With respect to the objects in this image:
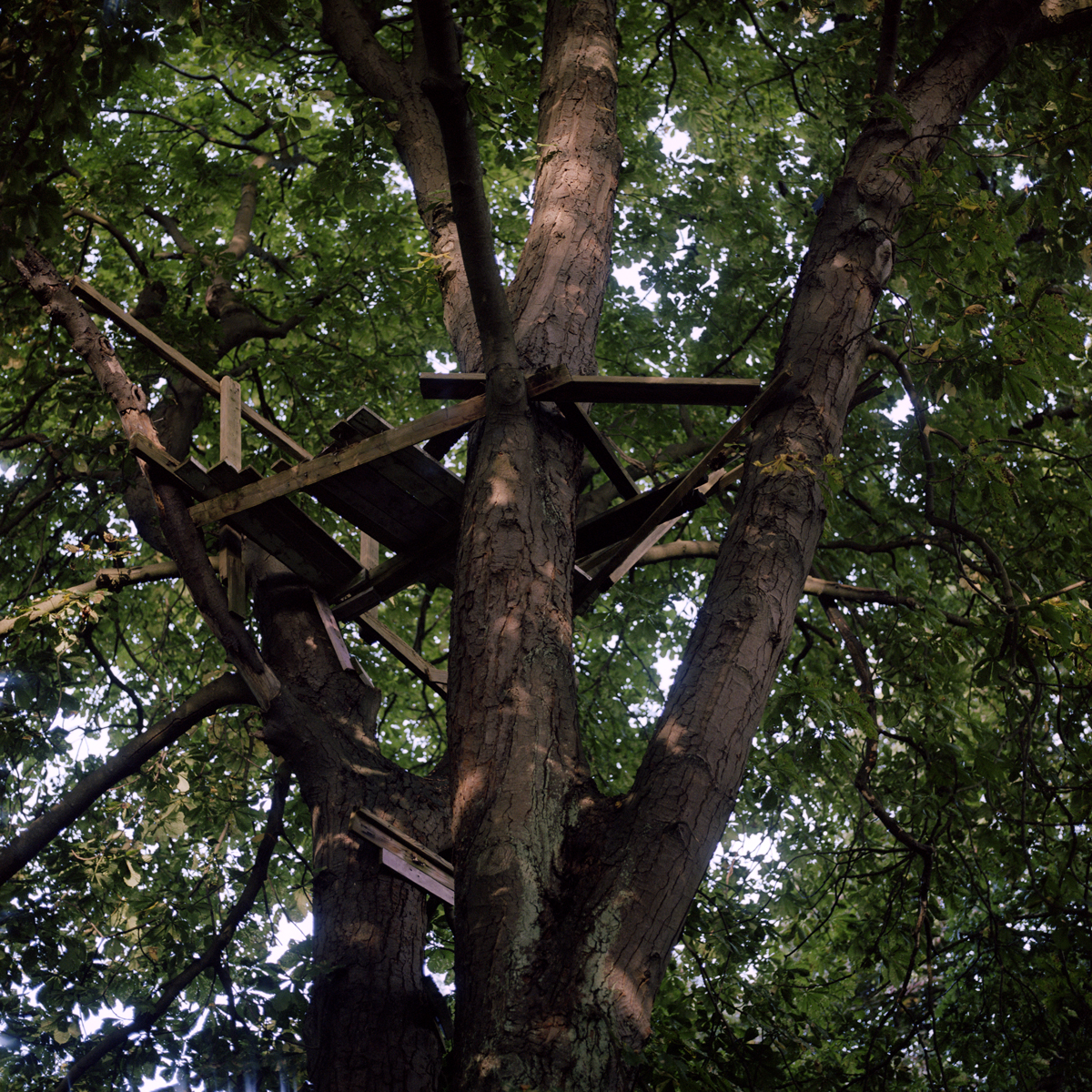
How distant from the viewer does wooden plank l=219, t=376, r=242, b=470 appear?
4.66 m

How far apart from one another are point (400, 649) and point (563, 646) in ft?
9.25

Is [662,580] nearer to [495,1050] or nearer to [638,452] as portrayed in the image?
[638,452]

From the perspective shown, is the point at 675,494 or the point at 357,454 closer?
the point at 357,454

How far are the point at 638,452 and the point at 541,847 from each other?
271 inches

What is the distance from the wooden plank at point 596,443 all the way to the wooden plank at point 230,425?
1.65 m

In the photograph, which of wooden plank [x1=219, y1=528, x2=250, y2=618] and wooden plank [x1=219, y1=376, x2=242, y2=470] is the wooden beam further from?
wooden plank [x1=219, y1=376, x2=242, y2=470]

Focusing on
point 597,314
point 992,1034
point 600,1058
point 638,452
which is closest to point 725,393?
point 597,314

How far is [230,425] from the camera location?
16.1ft

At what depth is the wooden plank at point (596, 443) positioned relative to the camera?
3.99m

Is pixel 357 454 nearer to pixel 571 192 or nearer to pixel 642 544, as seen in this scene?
pixel 642 544

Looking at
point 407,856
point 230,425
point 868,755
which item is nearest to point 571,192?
point 230,425

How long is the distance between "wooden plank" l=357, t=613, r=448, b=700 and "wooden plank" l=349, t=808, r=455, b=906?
1647 millimetres

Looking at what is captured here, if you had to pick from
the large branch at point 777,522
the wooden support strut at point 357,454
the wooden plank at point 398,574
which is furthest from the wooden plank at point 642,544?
the wooden support strut at point 357,454

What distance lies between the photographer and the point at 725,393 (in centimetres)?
425
